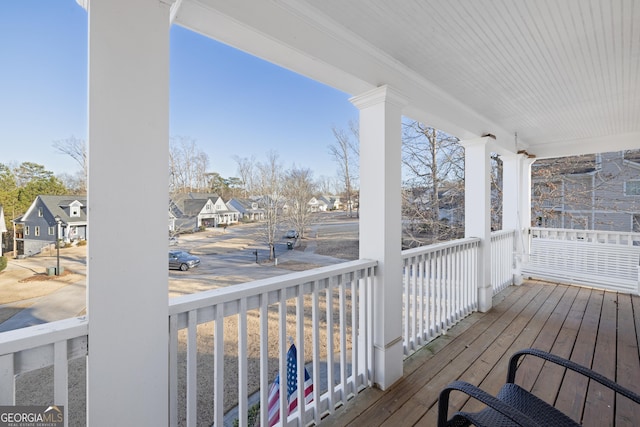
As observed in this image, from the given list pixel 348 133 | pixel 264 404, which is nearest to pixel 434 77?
pixel 348 133

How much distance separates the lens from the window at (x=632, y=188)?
7895 millimetres

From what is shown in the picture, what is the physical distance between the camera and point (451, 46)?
76.4 inches

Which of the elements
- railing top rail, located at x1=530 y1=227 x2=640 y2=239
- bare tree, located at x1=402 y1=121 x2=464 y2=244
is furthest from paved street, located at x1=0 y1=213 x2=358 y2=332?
bare tree, located at x1=402 y1=121 x2=464 y2=244

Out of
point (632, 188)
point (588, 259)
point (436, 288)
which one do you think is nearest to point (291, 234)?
point (436, 288)

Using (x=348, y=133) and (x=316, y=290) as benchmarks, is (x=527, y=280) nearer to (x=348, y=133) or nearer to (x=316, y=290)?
(x=348, y=133)

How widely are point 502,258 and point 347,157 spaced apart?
318cm

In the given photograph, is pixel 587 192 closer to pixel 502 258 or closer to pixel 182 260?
pixel 502 258

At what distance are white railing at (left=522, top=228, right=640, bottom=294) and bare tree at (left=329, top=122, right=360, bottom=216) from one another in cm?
329

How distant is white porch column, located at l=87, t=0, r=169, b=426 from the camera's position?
3.19ft

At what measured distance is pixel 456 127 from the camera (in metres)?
2.99

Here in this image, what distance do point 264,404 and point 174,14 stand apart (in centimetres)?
188

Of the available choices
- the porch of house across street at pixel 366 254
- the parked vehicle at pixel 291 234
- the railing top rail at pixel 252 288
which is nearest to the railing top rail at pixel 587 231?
the porch of house across street at pixel 366 254

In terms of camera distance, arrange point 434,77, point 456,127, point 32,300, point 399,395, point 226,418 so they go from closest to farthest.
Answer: point 32,300 → point 226,418 → point 399,395 → point 434,77 → point 456,127

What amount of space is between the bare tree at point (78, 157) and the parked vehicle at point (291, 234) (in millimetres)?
1044
